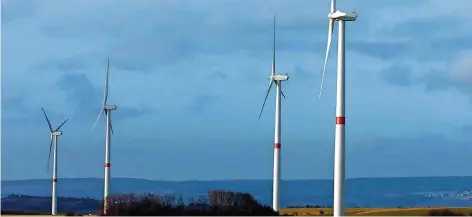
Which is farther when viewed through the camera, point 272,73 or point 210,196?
point 272,73

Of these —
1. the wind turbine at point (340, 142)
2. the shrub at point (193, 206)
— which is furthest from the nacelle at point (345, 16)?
the shrub at point (193, 206)

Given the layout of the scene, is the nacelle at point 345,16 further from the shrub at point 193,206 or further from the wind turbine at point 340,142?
the shrub at point 193,206

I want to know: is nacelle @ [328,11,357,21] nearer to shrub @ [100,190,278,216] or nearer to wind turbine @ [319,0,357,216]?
wind turbine @ [319,0,357,216]

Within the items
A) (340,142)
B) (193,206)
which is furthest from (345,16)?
(193,206)

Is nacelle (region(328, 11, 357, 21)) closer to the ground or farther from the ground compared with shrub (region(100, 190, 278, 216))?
farther from the ground

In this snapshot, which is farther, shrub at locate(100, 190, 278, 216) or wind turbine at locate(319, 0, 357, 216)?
shrub at locate(100, 190, 278, 216)

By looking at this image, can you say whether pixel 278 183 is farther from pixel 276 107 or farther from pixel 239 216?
pixel 239 216

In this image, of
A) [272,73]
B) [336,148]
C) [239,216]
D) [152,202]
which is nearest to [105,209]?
[152,202]

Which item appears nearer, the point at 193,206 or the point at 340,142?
the point at 340,142

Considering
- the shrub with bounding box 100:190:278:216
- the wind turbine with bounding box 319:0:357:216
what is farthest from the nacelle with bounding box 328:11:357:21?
the shrub with bounding box 100:190:278:216

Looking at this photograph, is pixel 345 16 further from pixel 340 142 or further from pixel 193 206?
pixel 193 206

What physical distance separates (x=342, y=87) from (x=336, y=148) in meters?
3.02

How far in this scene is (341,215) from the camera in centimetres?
5034

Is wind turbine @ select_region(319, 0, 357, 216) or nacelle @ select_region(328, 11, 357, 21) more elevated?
nacelle @ select_region(328, 11, 357, 21)
